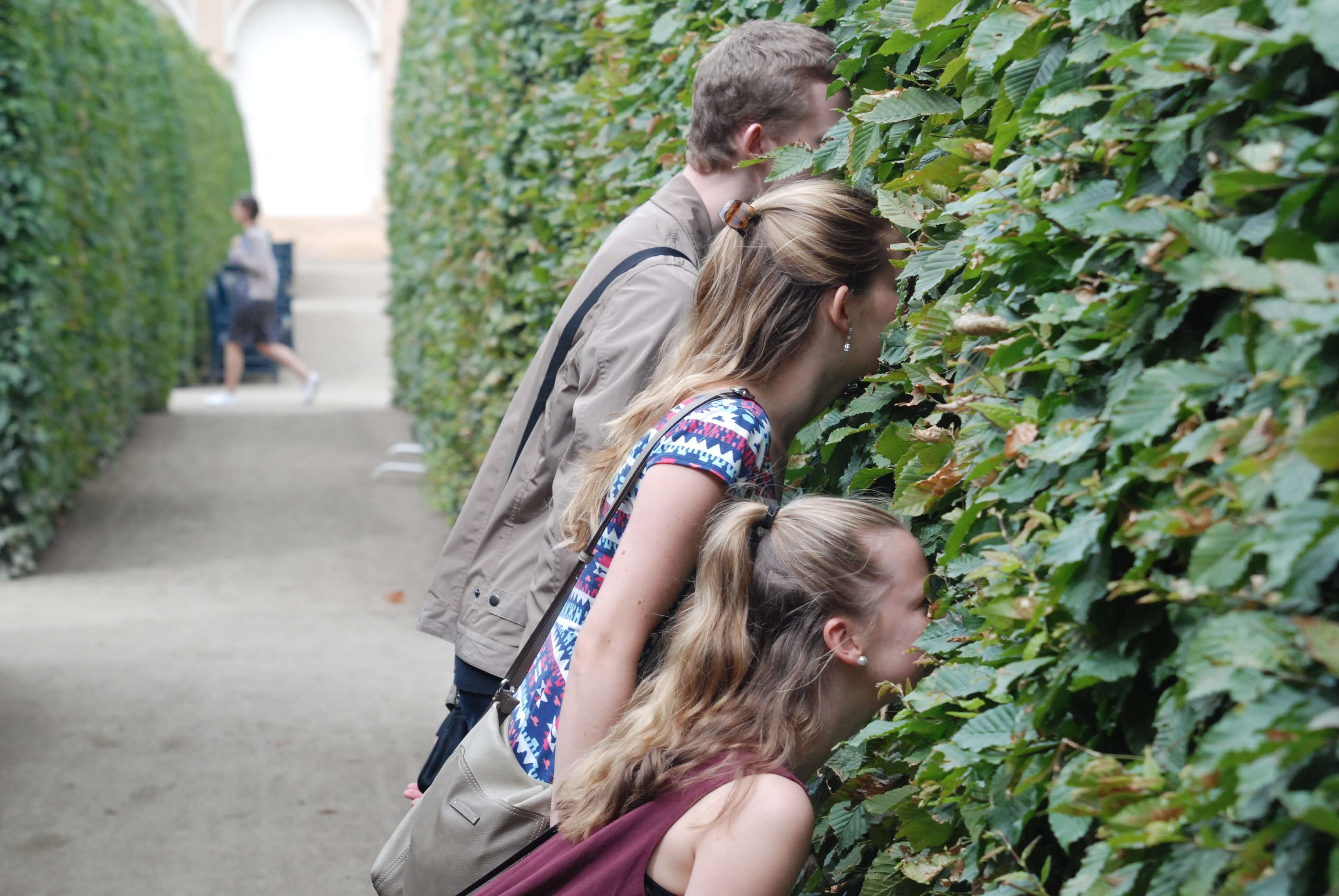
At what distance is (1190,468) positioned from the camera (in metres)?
1.09

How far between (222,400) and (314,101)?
793 inches

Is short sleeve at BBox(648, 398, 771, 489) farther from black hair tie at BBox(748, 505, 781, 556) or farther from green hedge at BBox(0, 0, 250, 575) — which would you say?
green hedge at BBox(0, 0, 250, 575)

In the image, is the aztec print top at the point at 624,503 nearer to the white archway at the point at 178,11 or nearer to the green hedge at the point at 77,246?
the green hedge at the point at 77,246

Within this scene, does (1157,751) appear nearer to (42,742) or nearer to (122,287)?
(42,742)

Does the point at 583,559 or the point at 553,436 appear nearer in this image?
the point at 583,559

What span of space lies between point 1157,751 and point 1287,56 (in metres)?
0.60

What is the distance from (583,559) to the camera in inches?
71.0

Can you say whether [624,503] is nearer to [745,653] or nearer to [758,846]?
[745,653]

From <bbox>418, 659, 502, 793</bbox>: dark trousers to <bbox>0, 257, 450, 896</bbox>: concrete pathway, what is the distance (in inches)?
50.7

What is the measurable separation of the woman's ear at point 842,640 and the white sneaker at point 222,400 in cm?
1217

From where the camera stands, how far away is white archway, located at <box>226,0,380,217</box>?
30656 mm

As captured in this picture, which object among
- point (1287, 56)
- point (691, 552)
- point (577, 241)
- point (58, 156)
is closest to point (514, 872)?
point (691, 552)

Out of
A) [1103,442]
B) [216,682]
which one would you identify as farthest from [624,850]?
[216,682]

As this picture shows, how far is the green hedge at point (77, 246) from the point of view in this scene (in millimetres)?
6324
